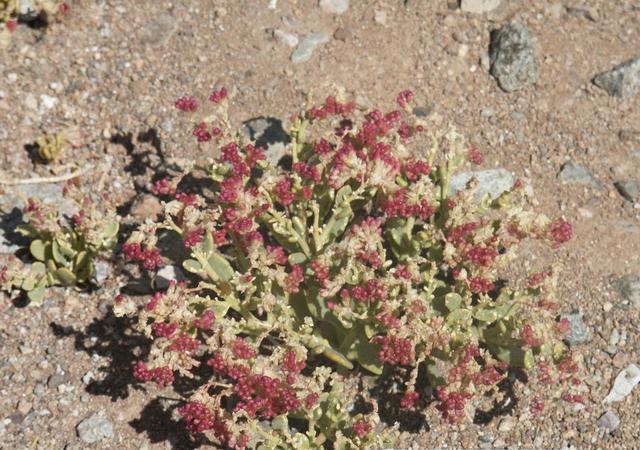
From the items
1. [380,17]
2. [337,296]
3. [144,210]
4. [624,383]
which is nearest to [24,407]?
[144,210]

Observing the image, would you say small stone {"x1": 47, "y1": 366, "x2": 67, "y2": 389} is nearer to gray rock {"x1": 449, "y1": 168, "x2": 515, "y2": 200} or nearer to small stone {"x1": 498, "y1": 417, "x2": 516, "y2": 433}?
small stone {"x1": 498, "y1": 417, "x2": 516, "y2": 433}

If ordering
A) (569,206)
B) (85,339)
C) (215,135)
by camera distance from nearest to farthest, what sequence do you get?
1. (215,135)
2. (85,339)
3. (569,206)

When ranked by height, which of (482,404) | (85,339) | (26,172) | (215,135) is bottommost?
(482,404)

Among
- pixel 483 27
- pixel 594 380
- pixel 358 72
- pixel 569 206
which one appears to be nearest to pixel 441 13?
pixel 483 27

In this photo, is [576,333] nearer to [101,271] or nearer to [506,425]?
[506,425]

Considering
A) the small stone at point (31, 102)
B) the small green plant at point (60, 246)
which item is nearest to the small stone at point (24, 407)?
the small green plant at point (60, 246)

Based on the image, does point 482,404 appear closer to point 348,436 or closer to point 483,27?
point 348,436

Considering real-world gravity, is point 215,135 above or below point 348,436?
above

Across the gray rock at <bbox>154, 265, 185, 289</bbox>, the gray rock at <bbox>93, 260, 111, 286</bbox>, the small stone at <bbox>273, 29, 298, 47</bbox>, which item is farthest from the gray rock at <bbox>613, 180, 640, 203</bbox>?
the gray rock at <bbox>93, 260, 111, 286</bbox>
